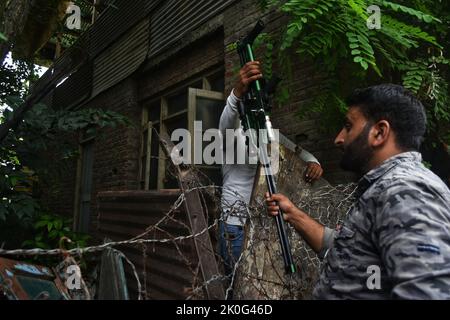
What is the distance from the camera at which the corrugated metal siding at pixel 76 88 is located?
8.09m

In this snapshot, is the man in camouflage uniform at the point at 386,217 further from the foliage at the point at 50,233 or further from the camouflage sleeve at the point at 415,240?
the foliage at the point at 50,233

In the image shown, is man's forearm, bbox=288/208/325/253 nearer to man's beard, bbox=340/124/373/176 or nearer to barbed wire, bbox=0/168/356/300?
barbed wire, bbox=0/168/356/300

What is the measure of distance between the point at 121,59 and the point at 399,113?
20.6 feet

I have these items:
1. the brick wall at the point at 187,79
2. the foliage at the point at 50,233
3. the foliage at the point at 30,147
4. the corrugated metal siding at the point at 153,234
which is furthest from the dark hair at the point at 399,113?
the foliage at the point at 50,233

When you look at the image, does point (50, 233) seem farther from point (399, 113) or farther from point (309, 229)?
point (399, 113)

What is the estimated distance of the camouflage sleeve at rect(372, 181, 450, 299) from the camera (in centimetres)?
94

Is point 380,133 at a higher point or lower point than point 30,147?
lower

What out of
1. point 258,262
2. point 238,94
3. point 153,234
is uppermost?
point 238,94

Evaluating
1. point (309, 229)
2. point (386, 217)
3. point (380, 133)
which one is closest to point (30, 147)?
point (309, 229)

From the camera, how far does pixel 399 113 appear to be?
1.32 meters

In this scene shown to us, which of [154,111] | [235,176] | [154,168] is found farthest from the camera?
[154,111]

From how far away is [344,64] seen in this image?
285 cm
